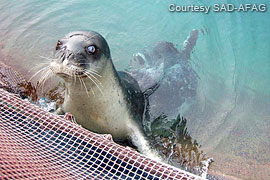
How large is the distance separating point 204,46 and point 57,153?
15.6 feet

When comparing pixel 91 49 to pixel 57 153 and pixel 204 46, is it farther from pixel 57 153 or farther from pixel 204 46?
pixel 204 46

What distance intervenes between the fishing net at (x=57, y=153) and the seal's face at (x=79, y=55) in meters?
0.44

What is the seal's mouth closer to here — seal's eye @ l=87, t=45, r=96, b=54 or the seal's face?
the seal's face

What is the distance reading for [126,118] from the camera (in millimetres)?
3715

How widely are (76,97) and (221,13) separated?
4.93m

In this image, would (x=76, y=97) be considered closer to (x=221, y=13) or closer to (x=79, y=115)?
(x=79, y=115)

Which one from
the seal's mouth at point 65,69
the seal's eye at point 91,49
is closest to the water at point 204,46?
the seal's eye at point 91,49

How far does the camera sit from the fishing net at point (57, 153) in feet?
6.50

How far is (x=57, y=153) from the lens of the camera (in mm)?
2332

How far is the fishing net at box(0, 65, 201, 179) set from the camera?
1.98m

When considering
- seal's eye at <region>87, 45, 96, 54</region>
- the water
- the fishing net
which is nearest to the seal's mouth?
seal's eye at <region>87, 45, 96, 54</region>

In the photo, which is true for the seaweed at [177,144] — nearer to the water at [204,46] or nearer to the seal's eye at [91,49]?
the water at [204,46]

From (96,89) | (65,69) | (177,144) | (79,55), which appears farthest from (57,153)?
(177,144)

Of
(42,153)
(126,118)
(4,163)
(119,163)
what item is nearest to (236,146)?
(126,118)
